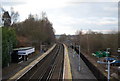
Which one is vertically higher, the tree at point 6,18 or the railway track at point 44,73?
the tree at point 6,18

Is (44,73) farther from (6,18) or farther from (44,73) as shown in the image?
(6,18)

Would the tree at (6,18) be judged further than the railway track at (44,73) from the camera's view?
Yes

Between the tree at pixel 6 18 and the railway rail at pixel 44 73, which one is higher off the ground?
the tree at pixel 6 18

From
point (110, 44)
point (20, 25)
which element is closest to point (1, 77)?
point (110, 44)

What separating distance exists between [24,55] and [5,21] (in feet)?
55.1

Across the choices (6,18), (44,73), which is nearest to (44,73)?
(44,73)

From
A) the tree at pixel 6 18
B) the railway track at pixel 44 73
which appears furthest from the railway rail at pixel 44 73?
the tree at pixel 6 18

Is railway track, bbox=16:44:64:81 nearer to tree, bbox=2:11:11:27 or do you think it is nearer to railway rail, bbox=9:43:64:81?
railway rail, bbox=9:43:64:81

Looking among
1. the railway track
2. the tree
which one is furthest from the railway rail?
the tree

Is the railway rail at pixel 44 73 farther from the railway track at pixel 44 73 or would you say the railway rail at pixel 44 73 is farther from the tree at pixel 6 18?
the tree at pixel 6 18

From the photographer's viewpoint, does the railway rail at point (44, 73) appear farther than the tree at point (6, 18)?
No

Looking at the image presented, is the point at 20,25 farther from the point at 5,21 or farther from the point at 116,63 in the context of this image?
the point at 116,63

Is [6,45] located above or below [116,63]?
above

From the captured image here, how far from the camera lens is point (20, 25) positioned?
5347cm
